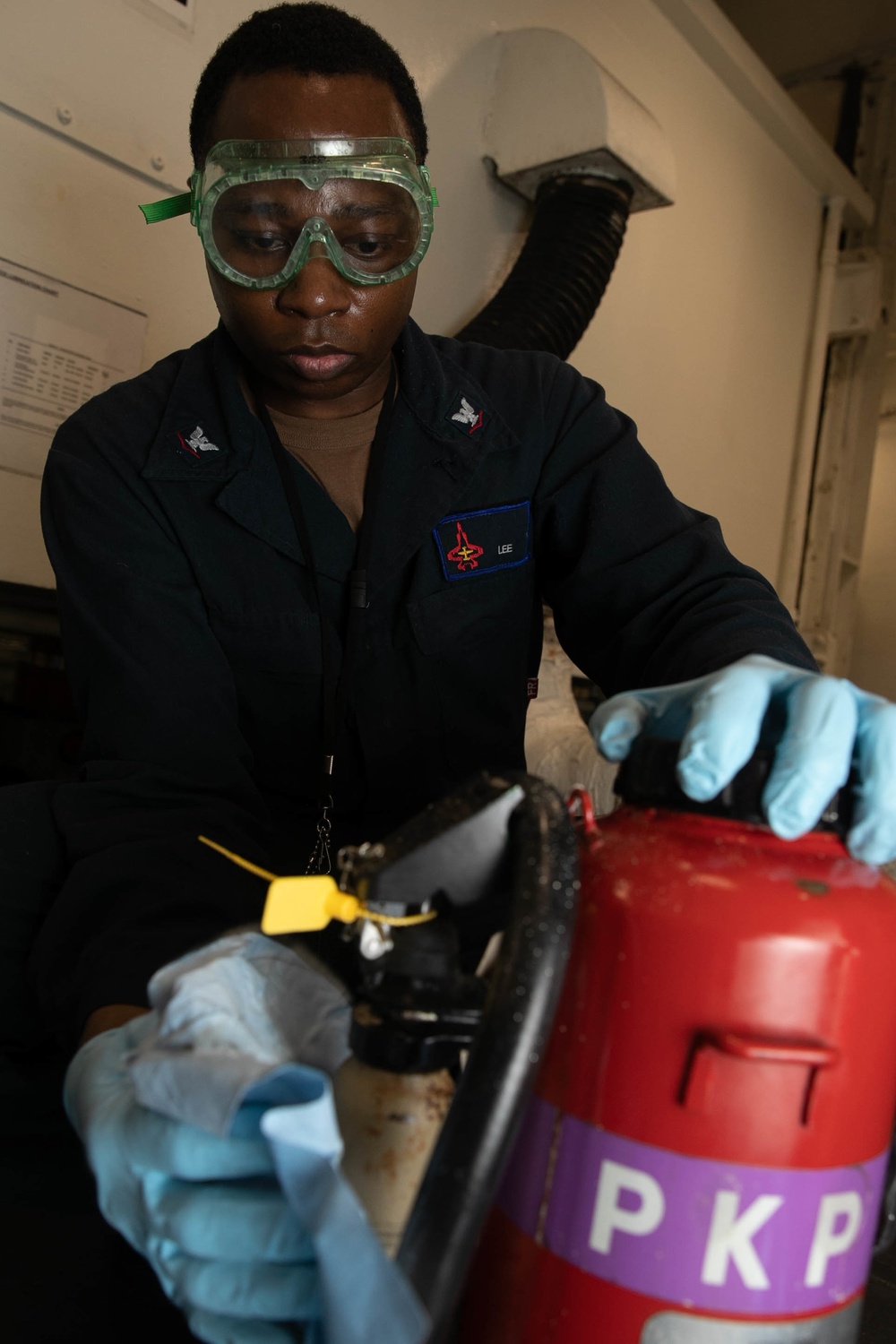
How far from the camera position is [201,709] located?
121 centimetres

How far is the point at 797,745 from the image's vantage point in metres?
0.61

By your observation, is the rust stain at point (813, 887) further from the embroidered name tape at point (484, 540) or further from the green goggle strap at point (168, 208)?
the green goggle strap at point (168, 208)

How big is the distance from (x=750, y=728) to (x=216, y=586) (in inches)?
34.5

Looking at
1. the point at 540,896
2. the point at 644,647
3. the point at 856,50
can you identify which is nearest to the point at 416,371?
the point at 644,647

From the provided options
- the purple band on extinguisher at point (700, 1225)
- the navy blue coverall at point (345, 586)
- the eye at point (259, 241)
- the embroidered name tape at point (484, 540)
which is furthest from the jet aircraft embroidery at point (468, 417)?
the purple band on extinguisher at point (700, 1225)

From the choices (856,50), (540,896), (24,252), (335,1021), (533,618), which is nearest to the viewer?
(540,896)

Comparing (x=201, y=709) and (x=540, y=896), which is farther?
(x=201, y=709)

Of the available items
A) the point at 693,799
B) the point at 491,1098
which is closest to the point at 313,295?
the point at 693,799

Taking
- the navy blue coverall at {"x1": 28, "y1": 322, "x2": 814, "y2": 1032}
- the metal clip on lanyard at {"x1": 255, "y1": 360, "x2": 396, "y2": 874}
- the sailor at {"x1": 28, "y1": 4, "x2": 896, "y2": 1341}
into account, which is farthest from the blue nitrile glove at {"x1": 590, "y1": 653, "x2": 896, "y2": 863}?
the metal clip on lanyard at {"x1": 255, "y1": 360, "x2": 396, "y2": 874}

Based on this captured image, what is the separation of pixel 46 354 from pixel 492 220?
1.27 m

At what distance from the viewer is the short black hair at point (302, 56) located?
48.0 inches

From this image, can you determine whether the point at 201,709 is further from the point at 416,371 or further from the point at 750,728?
the point at 750,728

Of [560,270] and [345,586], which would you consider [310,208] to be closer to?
[345,586]

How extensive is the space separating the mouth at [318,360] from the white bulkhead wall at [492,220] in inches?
16.3
